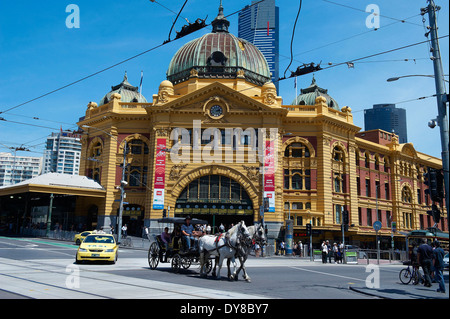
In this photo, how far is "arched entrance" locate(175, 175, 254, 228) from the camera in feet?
154

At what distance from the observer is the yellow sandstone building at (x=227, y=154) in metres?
47.1

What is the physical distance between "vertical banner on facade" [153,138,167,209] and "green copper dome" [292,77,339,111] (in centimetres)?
2201

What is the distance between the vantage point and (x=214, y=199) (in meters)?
47.1

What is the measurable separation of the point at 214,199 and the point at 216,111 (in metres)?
10.3

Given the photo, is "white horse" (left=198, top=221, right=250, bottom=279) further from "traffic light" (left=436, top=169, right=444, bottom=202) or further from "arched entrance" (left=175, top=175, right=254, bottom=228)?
"arched entrance" (left=175, top=175, right=254, bottom=228)

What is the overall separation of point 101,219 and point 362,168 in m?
35.4

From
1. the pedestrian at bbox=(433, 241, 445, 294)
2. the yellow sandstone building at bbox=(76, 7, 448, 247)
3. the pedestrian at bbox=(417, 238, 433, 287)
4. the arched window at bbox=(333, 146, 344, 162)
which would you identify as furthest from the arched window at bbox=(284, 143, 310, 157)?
the pedestrian at bbox=(433, 241, 445, 294)

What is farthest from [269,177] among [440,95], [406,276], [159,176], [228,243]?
[440,95]

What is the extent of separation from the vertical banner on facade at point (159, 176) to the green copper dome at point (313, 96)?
72.2ft

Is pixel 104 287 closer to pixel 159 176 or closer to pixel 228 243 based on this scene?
pixel 228 243

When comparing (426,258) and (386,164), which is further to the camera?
(386,164)

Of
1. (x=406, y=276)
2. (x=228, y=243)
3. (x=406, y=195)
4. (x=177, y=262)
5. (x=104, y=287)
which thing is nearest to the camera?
(x=104, y=287)

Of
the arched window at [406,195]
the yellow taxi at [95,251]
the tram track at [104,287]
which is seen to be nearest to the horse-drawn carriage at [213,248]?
the yellow taxi at [95,251]
